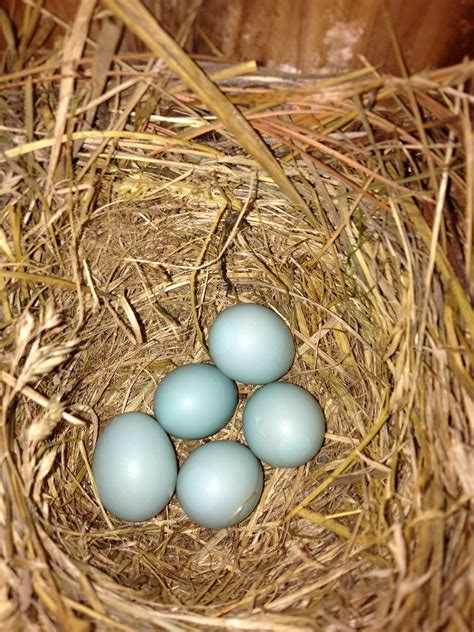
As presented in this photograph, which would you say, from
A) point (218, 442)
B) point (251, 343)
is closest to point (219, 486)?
point (218, 442)

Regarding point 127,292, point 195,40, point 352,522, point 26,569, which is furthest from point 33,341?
point 352,522

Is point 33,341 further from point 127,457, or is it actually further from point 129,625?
point 129,625

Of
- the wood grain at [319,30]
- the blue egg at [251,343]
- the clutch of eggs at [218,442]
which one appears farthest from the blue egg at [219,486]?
the wood grain at [319,30]

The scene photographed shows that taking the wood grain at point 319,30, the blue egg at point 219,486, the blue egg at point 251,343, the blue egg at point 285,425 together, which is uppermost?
the wood grain at point 319,30

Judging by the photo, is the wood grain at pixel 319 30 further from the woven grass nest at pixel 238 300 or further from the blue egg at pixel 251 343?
the blue egg at pixel 251 343

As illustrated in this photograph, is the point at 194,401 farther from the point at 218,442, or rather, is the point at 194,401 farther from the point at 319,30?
the point at 319,30

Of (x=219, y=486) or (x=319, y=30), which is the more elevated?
(x=319, y=30)
